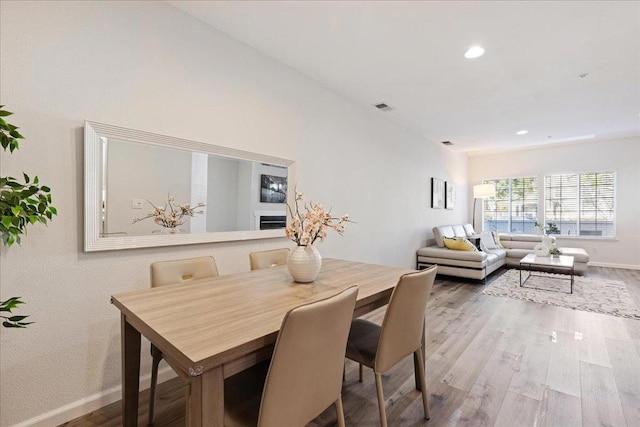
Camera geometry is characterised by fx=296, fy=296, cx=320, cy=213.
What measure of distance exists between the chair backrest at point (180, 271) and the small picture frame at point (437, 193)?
199 inches

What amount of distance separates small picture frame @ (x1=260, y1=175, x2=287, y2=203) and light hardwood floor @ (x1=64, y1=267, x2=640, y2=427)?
1587 mm

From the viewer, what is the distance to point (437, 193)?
20.2 feet

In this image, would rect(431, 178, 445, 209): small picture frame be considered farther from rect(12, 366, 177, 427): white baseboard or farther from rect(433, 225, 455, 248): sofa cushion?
rect(12, 366, 177, 427): white baseboard

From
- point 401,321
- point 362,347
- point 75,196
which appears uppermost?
point 75,196

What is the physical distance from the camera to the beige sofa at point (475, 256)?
187 inches

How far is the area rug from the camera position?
11.8 ft

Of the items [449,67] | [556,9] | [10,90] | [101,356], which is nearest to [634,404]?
[556,9]

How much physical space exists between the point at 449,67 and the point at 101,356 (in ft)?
12.3

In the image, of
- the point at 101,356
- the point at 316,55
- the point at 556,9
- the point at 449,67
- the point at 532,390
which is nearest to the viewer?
the point at 101,356

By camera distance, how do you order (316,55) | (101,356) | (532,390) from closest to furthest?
(101,356)
(532,390)
(316,55)

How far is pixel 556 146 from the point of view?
22.0ft

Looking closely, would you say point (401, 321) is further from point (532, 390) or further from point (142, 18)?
point (142, 18)

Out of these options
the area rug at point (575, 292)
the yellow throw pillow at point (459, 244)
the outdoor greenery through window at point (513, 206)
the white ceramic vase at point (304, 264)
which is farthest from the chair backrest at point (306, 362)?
the outdoor greenery through window at point (513, 206)

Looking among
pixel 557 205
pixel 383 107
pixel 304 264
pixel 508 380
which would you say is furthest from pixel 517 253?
pixel 304 264
